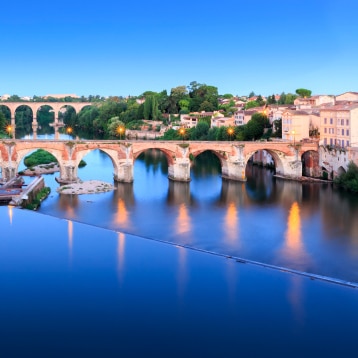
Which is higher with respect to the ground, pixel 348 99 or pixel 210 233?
pixel 348 99

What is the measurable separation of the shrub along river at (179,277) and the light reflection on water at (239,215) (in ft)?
0.17

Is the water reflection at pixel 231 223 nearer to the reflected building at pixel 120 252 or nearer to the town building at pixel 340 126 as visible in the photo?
the reflected building at pixel 120 252

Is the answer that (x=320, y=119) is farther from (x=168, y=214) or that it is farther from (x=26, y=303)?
(x=26, y=303)

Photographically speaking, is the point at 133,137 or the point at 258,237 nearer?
the point at 258,237

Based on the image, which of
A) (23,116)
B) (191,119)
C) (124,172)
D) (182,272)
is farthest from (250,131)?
(23,116)

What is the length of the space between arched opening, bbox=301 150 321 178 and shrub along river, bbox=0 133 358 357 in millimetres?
4518

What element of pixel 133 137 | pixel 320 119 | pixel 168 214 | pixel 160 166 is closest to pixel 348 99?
pixel 320 119

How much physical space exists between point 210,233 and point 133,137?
2959 centimetres

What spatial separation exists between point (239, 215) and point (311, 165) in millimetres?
8082

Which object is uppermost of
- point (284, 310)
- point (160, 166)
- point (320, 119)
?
point (320, 119)

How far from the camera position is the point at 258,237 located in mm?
14586

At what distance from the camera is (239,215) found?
1736 cm

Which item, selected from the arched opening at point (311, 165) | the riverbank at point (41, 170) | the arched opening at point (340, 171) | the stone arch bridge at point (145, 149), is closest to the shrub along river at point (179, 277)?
the arched opening at point (340, 171)

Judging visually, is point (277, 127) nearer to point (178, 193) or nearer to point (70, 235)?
point (178, 193)
